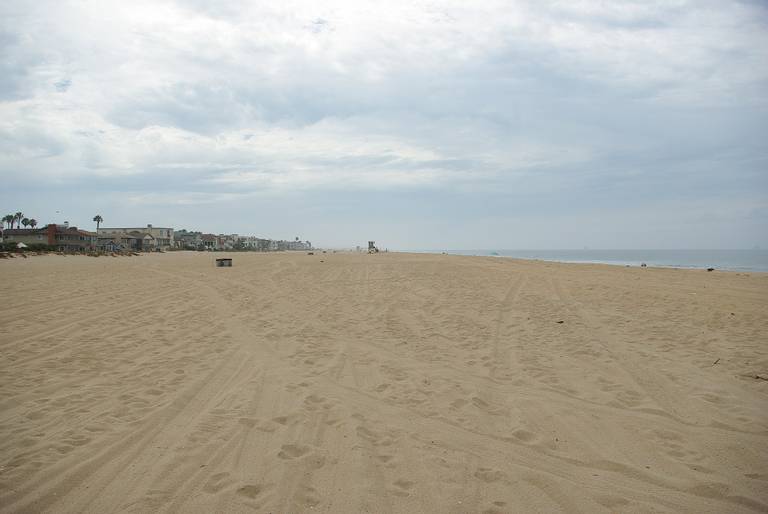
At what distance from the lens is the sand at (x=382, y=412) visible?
3.26 meters

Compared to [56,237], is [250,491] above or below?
below

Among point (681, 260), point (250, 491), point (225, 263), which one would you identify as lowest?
point (250, 491)

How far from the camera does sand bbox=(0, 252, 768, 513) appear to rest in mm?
3256

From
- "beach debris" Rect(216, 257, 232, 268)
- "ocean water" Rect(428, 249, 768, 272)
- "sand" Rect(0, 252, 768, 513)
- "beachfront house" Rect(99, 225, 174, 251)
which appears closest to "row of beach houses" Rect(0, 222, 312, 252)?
"beachfront house" Rect(99, 225, 174, 251)

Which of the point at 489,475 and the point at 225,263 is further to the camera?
the point at 225,263

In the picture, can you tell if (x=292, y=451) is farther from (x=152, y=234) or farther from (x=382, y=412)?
(x=152, y=234)

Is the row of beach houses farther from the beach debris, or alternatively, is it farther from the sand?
the sand

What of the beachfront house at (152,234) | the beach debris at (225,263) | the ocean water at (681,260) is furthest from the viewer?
the beachfront house at (152,234)

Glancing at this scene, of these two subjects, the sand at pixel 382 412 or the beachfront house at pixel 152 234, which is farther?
the beachfront house at pixel 152 234

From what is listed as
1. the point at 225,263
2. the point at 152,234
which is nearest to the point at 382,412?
the point at 225,263

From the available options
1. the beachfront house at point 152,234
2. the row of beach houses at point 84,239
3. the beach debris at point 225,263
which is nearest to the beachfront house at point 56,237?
the row of beach houses at point 84,239

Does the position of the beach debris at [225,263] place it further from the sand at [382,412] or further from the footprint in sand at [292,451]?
the footprint in sand at [292,451]

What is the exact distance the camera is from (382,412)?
4797mm

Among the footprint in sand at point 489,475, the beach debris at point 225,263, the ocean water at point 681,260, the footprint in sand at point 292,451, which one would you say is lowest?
the footprint in sand at point 292,451
